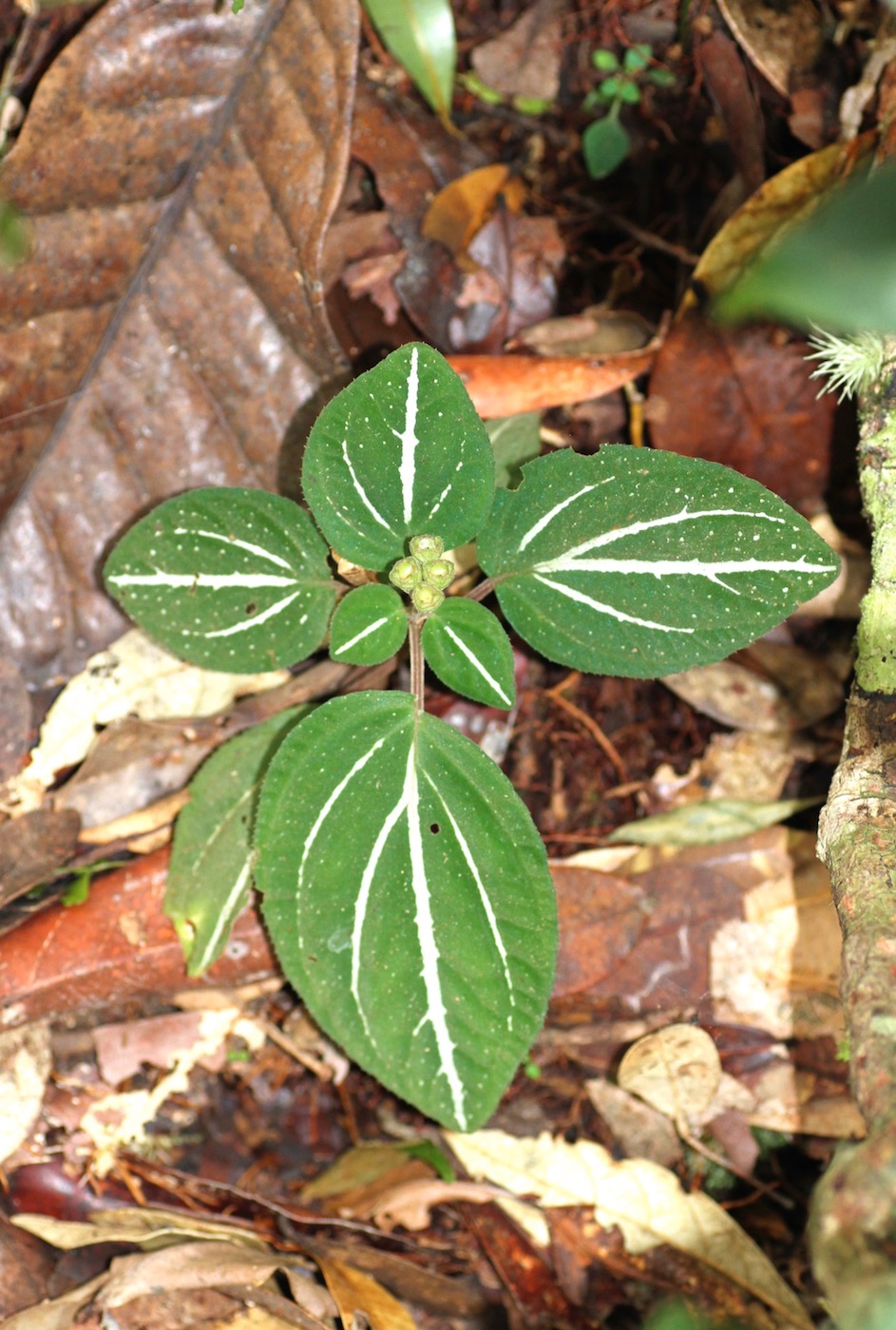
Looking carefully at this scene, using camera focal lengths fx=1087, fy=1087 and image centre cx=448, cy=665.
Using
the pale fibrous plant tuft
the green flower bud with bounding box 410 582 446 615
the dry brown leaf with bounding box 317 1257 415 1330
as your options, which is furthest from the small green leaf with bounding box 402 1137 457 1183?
the pale fibrous plant tuft

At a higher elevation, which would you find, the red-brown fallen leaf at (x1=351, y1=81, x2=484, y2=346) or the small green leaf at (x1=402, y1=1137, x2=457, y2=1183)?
the red-brown fallen leaf at (x1=351, y1=81, x2=484, y2=346)

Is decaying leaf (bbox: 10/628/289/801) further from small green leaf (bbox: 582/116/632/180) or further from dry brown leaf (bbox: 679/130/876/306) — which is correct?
small green leaf (bbox: 582/116/632/180)

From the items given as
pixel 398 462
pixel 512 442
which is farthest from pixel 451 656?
pixel 512 442

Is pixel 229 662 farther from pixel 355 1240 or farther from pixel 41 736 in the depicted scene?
pixel 355 1240

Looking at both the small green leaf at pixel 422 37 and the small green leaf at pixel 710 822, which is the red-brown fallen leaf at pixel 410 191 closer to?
the small green leaf at pixel 422 37

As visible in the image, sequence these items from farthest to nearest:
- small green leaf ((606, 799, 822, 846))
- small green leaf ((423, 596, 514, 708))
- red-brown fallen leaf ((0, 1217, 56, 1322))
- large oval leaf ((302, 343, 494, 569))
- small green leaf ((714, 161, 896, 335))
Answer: small green leaf ((606, 799, 822, 846)) < red-brown fallen leaf ((0, 1217, 56, 1322)) < small green leaf ((423, 596, 514, 708)) < large oval leaf ((302, 343, 494, 569)) < small green leaf ((714, 161, 896, 335))

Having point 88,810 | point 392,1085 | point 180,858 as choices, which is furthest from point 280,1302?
point 88,810

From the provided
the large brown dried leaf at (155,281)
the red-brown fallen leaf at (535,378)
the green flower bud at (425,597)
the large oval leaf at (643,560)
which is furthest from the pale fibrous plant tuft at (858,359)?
the large brown dried leaf at (155,281)
